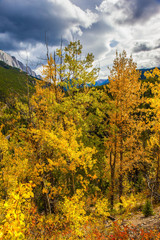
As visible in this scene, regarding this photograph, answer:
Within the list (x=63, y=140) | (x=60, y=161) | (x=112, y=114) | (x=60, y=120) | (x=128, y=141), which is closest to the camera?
(x=63, y=140)

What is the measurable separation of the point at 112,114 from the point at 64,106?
A: 354 cm

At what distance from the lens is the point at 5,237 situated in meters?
2.59

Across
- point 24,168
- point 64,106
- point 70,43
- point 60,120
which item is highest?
point 70,43

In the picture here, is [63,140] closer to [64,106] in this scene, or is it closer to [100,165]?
[64,106]

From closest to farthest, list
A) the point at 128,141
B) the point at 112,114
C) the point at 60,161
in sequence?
the point at 60,161 < the point at 112,114 < the point at 128,141

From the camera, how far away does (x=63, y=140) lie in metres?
7.27

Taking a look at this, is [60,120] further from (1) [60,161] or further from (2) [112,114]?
(2) [112,114]

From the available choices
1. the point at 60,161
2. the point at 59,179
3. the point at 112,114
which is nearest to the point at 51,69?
the point at 112,114

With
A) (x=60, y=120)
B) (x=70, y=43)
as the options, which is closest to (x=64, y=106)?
(x=60, y=120)

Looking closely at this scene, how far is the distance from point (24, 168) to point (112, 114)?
28.1 ft

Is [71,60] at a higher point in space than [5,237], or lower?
higher

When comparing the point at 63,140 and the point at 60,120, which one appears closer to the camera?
the point at 63,140

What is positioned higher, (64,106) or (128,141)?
(64,106)

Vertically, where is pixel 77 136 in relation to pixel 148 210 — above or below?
above
